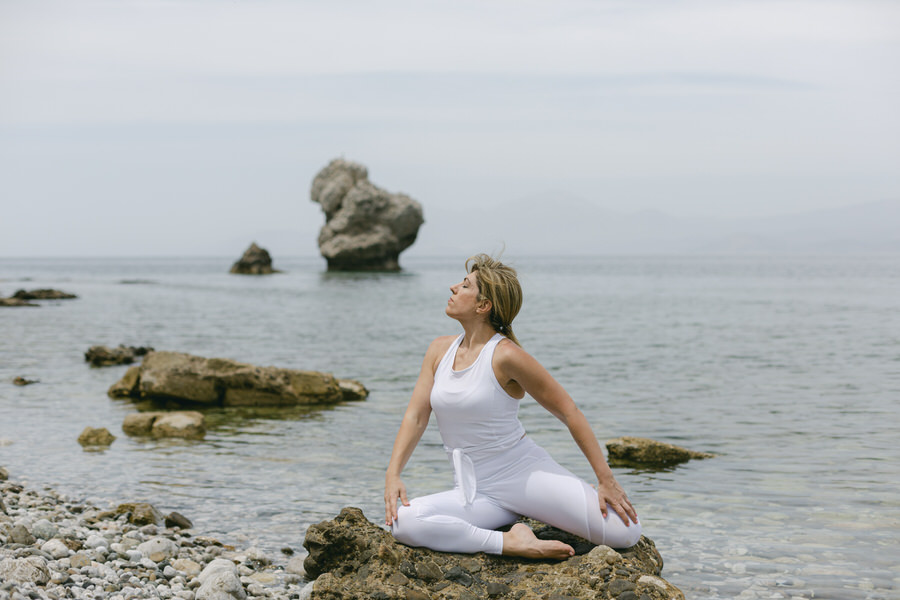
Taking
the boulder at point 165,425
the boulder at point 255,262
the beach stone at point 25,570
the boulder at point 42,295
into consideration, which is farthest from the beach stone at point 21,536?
the boulder at point 255,262

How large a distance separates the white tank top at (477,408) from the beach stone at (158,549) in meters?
3.30

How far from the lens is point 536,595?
4.91 m

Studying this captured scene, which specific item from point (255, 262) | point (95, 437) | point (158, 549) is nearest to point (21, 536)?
point (158, 549)

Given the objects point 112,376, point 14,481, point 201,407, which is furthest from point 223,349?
point 14,481

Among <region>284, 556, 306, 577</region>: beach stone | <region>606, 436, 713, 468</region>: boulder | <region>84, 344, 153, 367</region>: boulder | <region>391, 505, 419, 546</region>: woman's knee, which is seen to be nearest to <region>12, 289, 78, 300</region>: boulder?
<region>84, 344, 153, 367</region>: boulder

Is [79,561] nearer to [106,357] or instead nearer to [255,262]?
[106,357]

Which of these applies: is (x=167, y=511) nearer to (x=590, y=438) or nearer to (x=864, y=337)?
(x=590, y=438)

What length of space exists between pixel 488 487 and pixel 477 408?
0.58 metres

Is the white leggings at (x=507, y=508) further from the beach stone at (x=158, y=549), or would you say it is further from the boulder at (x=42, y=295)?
the boulder at (x=42, y=295)

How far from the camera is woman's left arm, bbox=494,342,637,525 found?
17.1 feet

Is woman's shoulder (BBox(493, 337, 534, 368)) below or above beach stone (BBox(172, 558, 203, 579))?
above

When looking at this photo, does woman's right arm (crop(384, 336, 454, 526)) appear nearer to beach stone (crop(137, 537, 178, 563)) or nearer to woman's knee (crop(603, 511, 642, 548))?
woman's knee (crop(603, 511, 642, 548))

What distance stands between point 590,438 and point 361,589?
1.74m

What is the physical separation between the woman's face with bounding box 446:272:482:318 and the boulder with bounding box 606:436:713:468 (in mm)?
6660
